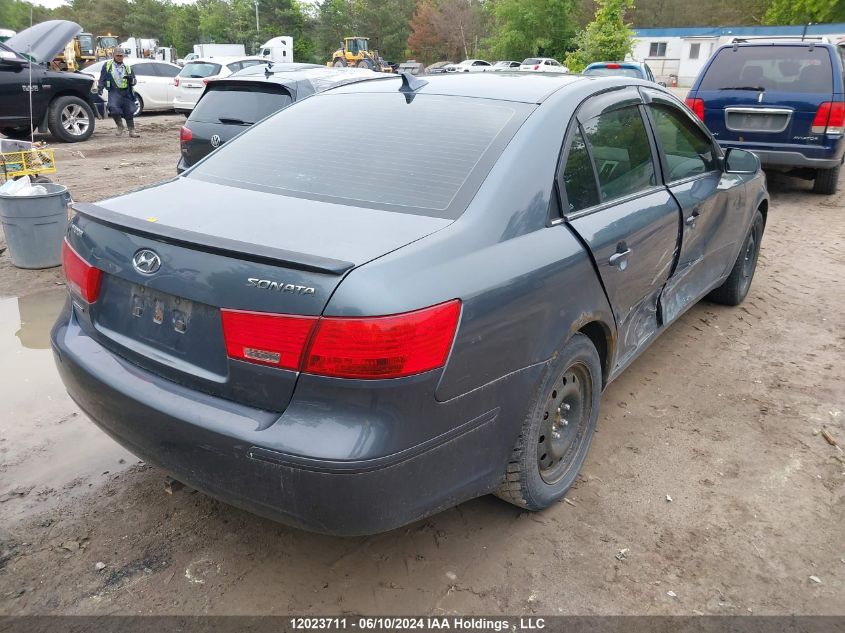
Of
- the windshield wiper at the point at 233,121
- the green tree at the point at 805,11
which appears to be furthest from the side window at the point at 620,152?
the green tree at the point at 805,11

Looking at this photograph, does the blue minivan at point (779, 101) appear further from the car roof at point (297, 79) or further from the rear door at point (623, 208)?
the rear door at point (623, 208)

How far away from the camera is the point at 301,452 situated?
6.54 ft

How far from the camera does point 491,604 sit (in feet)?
7.93

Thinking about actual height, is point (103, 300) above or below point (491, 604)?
above

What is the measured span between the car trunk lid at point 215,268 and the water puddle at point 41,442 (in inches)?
35.8

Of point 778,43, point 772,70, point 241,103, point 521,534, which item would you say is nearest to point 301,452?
point 521,534

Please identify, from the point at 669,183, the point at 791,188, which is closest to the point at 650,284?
the point at 669,183

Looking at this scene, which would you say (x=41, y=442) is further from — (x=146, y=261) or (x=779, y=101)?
(x=779, y=101)

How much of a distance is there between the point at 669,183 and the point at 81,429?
11.1ft

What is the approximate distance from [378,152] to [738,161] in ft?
8.94

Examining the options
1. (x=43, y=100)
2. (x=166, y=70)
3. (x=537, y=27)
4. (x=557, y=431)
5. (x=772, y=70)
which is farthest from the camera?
(x=537, y=27)

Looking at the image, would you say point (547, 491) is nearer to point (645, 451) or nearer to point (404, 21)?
point (645, 451)

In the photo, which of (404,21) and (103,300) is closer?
(103,300)

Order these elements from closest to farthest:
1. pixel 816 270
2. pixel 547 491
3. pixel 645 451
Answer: pixel 547 491 → pixel 645 451 → pixel 816 270
